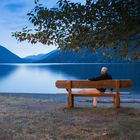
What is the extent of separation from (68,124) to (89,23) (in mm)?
3048

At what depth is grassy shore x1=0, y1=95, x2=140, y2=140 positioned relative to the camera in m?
8.51

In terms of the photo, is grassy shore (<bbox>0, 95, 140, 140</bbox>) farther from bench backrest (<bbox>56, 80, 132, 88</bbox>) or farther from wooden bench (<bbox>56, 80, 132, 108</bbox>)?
bench backrest (<bbox>56, 80, 132, 88</bbox>)

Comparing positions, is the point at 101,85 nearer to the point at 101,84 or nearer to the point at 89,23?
the point at 101,84

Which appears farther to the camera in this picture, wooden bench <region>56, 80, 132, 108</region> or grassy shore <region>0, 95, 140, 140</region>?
wooden bench <region>56, 80, 132, 108</region>

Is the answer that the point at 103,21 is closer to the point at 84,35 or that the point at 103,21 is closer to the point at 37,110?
the point at 84,35

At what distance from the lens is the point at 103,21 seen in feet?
26.5

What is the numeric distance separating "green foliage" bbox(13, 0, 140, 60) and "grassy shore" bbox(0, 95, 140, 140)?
2.01 m

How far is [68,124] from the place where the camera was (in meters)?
9.94

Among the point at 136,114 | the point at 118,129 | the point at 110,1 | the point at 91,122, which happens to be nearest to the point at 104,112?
the point at 136,114

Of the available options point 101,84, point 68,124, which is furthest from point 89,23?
point 101,84

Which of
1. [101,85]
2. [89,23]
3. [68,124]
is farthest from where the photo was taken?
[101,85]

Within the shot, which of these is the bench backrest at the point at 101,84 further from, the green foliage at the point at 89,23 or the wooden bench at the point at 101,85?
the green foliage at the point at 89,23

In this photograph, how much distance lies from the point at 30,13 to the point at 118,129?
3453 mm

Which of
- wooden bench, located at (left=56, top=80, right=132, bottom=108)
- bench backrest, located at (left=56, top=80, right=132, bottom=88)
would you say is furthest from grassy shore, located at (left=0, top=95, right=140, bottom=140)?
bench backrest, located at (left=56, top=80, right=132, bottom=88)
